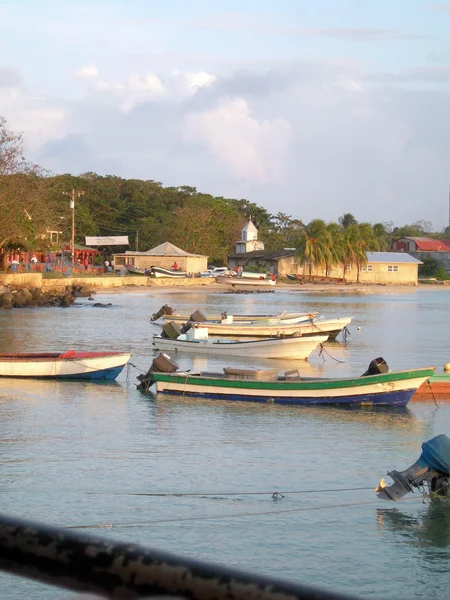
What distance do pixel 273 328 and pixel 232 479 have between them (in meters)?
21.7

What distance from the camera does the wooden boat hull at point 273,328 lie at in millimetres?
36094

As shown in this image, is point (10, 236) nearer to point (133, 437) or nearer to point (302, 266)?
point (133, 437)

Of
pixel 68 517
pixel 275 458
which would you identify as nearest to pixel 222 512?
pixel 68 517

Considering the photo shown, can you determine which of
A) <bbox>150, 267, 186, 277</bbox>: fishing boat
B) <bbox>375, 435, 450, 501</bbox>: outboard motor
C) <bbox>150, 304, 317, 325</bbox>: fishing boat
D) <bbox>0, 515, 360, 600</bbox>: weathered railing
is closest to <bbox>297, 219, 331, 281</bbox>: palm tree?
<bbox>150, 267, 186, 277</bbox>: fishing boat

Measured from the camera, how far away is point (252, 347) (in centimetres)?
3141

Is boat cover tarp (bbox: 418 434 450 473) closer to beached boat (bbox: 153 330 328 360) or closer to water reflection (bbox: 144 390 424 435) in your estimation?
water reflection (bbox: 144 390 424 435)

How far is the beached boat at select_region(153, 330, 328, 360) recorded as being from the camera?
31.3 m

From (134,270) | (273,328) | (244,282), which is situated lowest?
(273,328)

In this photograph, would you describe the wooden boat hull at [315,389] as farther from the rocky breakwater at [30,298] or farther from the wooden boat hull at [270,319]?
the rocky breakwater at [30,298]

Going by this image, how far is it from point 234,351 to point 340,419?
12122 mm

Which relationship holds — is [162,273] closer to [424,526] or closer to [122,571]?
[424,526]

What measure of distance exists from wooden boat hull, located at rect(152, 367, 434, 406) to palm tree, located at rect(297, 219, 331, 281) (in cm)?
8118

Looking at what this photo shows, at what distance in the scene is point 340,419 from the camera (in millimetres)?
19859

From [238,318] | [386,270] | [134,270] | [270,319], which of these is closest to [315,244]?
[386,270]
